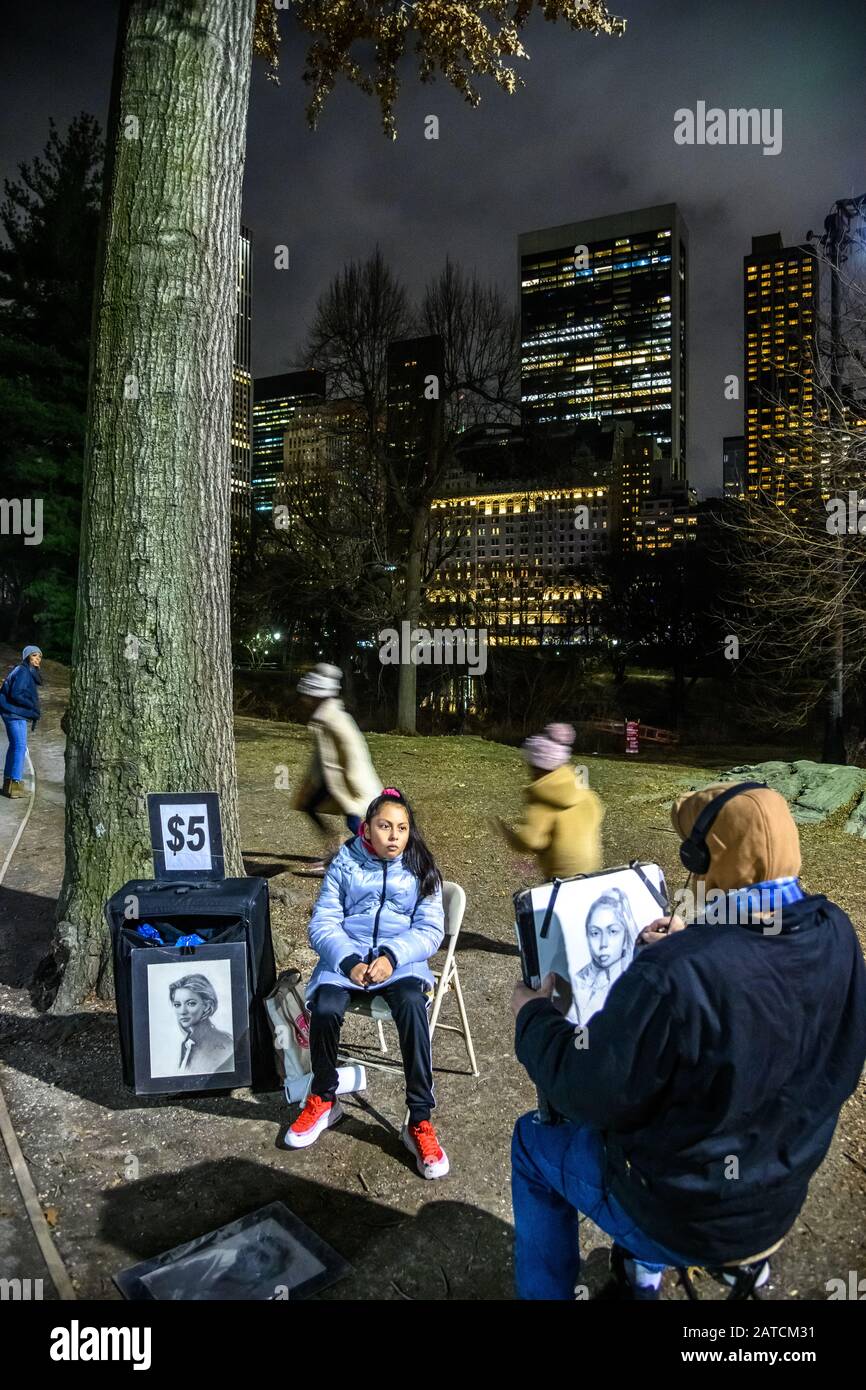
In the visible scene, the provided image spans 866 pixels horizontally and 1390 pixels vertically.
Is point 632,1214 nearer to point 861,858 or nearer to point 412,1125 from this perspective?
point 412,1125

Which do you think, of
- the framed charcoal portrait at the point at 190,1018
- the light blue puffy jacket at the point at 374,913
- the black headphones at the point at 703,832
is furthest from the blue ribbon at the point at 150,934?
the black headphones at the point at 703,832

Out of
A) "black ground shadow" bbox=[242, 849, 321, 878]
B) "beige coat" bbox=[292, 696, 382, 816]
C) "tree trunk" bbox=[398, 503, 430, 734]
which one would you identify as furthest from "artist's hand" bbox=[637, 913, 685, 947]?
"tree trunk" bbox=[398, 503, 430, 734]

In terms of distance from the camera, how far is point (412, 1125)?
3.24 m

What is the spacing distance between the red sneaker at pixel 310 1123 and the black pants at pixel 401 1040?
1.3 inches

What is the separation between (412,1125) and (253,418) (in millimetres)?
32896

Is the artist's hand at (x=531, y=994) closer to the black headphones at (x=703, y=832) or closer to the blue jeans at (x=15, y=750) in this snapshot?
the black headphones at (x=703, y=832)

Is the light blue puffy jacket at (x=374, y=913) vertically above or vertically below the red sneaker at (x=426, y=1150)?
above

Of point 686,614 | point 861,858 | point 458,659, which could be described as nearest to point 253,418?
point 458,659

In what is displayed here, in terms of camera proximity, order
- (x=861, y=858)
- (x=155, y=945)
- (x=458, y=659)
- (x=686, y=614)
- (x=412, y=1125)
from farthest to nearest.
Result: 1. (x=686, y=614)
2. (x=458, y=659)
3. (x=861, y=858)
4. (x=155, y=945)
5. (x=412, y=1125)

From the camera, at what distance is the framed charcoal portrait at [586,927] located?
2.73m

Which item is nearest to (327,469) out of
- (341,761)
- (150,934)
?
(341,761)

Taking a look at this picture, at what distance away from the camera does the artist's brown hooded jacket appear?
1773 millimetres

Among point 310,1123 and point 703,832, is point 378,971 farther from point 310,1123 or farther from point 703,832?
point 703,832

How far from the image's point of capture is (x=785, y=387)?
11500mm
